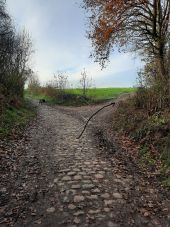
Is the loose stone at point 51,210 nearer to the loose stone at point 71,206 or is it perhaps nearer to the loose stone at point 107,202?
the loose stone at point 71,206

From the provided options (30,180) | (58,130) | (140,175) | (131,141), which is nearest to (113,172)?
(140,175)

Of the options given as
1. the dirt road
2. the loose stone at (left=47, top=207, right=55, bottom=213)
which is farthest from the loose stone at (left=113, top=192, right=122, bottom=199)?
the loose stone at (left=47, top=207, right=55, bottom=213)

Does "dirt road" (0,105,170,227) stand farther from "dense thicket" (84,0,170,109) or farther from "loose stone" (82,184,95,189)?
"dense thicket" (84,0,170,109)

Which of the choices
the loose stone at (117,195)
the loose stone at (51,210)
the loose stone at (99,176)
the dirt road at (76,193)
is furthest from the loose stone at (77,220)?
the loose stone at (99,176)

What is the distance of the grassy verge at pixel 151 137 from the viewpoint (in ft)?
31.3

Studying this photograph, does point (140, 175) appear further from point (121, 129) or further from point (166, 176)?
point (121, 129)

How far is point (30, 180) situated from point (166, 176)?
12.5 ft

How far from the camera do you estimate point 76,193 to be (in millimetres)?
7285

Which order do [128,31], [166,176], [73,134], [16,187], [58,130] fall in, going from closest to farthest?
[16,187] < [166,176] < [73,134] < [58,130] < [128,31]

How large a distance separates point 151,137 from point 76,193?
5377 millimetres

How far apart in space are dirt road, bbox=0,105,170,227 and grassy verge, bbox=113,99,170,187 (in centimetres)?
85

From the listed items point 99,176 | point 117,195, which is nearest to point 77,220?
point 117,195

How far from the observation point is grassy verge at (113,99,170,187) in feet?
31.3

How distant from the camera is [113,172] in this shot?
895 centimetres
